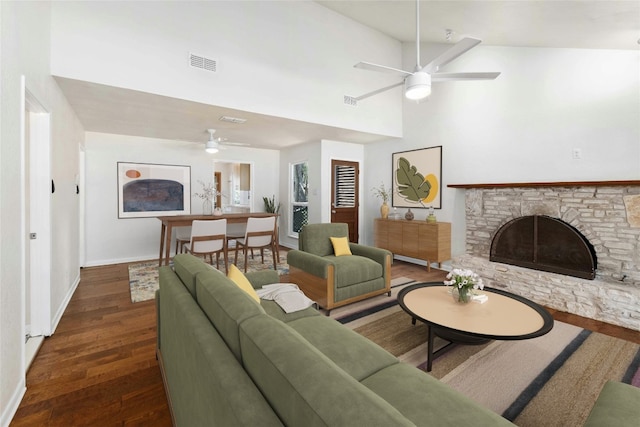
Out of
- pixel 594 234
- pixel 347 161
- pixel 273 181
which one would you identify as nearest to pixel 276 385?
pixel 594 234

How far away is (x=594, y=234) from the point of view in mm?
3277

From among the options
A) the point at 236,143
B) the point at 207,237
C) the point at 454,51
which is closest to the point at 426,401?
the point at 454,51

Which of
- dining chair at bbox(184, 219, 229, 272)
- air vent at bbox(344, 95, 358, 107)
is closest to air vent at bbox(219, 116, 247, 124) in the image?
dining chair at bbox(184, 219, 229, 272)

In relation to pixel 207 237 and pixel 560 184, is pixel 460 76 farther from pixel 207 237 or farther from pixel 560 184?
pixel 207 237

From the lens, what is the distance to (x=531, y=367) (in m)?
2.14

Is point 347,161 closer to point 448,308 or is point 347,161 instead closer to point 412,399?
point 448,308

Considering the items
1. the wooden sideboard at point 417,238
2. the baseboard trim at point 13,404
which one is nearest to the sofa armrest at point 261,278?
the baseboard trim at point 13,404

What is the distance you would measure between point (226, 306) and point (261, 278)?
1.45 metres

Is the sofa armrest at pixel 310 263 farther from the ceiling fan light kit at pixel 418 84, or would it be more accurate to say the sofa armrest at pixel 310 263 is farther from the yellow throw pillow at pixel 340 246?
the ceiling fan light kit at pixel 418 84

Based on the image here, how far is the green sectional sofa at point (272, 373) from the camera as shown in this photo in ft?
2.17

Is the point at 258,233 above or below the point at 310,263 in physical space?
above

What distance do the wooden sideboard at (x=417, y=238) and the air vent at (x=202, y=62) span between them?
3.57 metres

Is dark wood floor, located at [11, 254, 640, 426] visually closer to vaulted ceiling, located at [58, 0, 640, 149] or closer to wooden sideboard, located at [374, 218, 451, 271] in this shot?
wooden sideboard, located at [374, 218, 451, 271]

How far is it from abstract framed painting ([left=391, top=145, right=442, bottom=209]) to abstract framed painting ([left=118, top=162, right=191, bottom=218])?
4067mm
